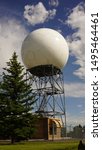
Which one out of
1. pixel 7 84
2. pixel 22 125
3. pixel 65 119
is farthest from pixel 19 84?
pixel 65 119

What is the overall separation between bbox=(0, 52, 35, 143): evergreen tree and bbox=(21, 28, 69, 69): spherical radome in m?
8.76

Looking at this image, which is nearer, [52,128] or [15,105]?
[15,105]

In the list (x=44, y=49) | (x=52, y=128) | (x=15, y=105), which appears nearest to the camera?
(x=15, y=105)

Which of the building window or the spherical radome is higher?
the spherical radome

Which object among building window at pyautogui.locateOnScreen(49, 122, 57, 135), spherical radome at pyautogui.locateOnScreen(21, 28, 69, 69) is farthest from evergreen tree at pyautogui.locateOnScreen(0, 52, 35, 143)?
building window at pyautogui.locateOnScreen(49, 122, 57, 135)

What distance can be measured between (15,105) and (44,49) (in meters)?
11.9

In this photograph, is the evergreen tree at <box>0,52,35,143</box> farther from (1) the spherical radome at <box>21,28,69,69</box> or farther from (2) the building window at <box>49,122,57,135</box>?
(2) the building window at <box>49,122,57,135</box>

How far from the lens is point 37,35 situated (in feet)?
145

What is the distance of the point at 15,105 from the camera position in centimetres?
3350

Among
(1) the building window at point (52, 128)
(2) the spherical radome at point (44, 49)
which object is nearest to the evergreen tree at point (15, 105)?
(2) the spherical radome at point (44, 49)

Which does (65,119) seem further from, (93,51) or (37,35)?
(93,51)

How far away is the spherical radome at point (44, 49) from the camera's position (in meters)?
43.5

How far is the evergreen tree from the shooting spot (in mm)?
33312

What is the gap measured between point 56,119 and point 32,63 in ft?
31.5
